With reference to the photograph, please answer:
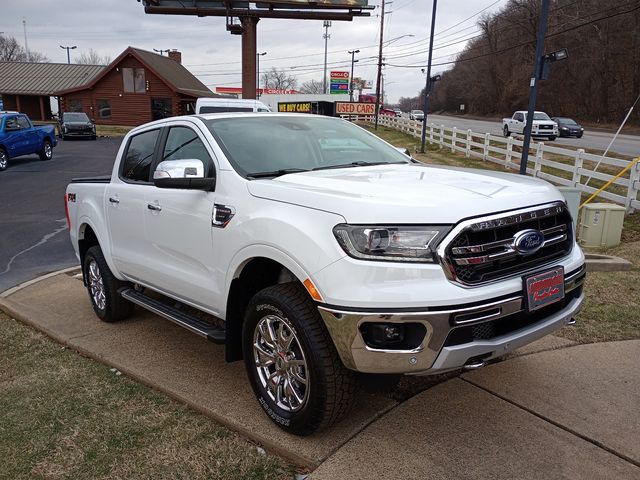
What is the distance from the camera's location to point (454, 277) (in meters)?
2.68

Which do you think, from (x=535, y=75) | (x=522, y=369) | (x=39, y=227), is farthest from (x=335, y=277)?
(x=535, y=75)

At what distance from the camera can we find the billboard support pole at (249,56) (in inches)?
1187

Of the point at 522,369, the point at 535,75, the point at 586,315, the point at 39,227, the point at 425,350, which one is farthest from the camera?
the point at 535,75

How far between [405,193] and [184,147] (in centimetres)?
201

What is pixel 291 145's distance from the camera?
405 cm

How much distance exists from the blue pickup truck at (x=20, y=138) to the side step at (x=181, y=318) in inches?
651

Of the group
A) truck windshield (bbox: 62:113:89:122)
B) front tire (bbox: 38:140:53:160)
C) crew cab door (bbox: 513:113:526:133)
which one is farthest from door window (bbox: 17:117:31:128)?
crew cab door (bbox: 513:113:526:133)

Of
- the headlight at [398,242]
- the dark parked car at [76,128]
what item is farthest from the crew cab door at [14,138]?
the headlight at [398,242]

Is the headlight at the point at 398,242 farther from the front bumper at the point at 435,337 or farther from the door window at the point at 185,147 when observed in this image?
the door window at the point at 185,147

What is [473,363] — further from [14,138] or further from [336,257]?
[14,138]

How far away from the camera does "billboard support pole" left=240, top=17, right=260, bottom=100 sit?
3016 centimetres

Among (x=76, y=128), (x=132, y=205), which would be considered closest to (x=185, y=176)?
(x=132, y=205)

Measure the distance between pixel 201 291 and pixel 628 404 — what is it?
2.83 metres

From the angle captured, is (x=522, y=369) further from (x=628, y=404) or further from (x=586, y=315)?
(x=586, y=315)
